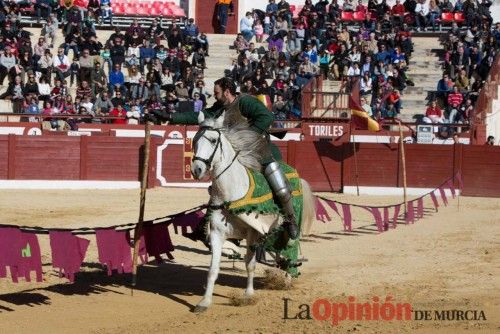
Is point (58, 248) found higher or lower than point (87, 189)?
higher

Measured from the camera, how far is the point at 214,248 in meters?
9.88

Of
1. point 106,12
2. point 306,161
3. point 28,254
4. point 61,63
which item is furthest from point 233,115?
point 106,12

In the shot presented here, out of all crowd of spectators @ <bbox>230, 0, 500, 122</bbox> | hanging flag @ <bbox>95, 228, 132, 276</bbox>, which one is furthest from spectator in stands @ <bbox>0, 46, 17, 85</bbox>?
hanging flag @ <bbox>95, 228, 132, 276</bbox>

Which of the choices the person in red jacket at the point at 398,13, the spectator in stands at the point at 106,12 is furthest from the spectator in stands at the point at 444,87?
the spectator in stands at the point at 106,12

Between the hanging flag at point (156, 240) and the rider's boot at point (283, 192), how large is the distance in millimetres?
1292

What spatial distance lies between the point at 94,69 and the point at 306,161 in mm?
6579

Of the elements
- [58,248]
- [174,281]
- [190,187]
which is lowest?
[190,187]

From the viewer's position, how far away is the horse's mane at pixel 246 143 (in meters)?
10.0

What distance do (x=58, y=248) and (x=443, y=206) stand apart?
1236 centimetres

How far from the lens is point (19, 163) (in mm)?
23219

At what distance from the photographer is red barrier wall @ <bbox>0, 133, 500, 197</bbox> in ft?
76.5

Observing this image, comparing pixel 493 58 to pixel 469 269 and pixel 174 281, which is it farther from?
pixel 174 281

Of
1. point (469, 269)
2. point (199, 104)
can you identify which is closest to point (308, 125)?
point (199, 104)

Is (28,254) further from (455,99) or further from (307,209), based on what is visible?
(455,99)
